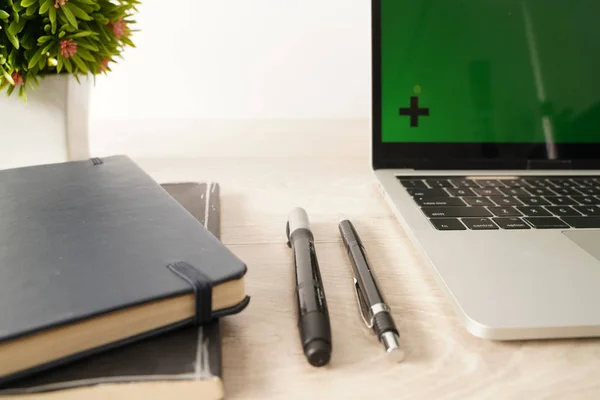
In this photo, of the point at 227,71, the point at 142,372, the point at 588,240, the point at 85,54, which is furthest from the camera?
the point at 227,71

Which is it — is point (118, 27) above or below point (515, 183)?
above

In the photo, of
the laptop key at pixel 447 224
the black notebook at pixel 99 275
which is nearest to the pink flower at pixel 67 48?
the black notebook at pixel 99 275

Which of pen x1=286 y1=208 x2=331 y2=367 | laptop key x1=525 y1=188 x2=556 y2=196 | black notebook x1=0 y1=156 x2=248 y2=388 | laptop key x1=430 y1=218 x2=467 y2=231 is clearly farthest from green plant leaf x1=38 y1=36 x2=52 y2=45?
laptop key x1=525 y1=188 x2=556 y2=196

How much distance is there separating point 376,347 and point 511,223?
216 mm

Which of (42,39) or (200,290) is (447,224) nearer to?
(200,290)

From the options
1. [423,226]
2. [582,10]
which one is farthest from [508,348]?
[582,10]

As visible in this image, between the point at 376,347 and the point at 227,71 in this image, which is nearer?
the point at 376,347

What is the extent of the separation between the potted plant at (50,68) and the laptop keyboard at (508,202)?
0.36 m

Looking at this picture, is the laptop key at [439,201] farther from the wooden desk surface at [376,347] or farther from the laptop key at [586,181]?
the laptop key at [586,181]

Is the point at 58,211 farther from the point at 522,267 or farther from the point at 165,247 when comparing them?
the point at 522,267

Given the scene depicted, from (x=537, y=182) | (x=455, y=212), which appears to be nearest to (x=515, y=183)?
(x=537, y=182)

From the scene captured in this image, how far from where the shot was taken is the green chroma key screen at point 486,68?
595mm

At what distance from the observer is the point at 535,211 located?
487 mm

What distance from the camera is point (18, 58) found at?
51 cm
